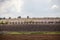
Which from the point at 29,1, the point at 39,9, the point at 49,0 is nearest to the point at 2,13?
the point at 29,1

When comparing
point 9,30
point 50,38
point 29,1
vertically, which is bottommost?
point 50,38

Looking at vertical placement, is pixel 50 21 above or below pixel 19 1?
below

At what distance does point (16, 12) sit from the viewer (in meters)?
3.21

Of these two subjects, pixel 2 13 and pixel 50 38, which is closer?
pixel 50 38

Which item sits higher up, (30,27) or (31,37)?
(30,27)

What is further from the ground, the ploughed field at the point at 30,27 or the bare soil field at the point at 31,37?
the ploughed field at the point at 30,27

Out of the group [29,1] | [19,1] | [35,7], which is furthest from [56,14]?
[19,1]

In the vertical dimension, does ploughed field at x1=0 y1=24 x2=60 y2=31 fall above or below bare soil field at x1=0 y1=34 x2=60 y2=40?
above

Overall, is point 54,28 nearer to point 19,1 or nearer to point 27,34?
point 27,34

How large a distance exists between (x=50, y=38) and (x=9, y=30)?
105 centimetres

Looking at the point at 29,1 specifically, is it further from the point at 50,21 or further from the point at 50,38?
the point at 50,38

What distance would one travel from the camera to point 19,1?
3.23 meters

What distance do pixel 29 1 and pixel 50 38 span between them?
3.52 feet

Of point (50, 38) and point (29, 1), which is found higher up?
point (29, 1)
